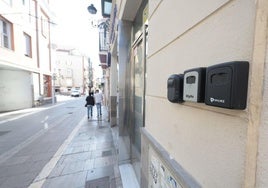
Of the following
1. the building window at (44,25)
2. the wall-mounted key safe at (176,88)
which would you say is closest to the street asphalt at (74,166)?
the wall-mounted key safe at (176,88)

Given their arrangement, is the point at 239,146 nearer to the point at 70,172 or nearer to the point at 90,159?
the point at 70,172

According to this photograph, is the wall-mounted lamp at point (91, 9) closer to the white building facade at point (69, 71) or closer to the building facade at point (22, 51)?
the building facade at point (22, 51)

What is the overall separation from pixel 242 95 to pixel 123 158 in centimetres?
335

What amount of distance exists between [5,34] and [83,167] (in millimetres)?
11765

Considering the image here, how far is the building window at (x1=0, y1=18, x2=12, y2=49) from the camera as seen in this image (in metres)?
9.80

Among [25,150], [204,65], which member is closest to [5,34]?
[25,150]

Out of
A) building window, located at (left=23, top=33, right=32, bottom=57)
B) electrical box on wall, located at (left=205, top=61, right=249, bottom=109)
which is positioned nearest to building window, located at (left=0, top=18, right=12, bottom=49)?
building window, located at (left=23, top=33, right=32, bottom=57)

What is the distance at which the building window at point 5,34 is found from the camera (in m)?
9.80

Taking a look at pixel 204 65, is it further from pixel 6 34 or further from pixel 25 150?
pixel 6 34

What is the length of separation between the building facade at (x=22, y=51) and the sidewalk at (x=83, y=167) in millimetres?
9056

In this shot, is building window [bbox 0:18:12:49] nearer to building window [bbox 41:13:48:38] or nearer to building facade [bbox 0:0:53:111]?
building facade [bbox 0:0:53:111]

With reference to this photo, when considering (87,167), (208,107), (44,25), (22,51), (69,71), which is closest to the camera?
(208,107)

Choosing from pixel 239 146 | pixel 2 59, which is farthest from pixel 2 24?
pixel 239 146

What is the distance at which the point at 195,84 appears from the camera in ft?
2.39
